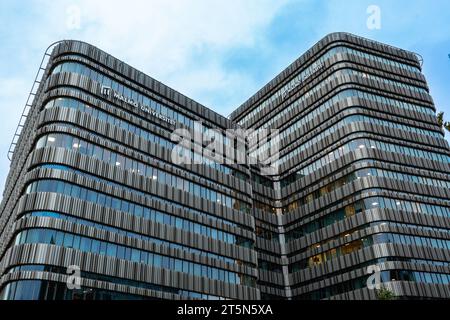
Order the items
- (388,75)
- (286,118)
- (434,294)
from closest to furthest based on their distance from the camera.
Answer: (434,294) < (388,75) < (286,118)

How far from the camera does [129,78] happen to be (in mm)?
58656

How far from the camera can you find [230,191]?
211ft

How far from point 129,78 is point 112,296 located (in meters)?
29.7

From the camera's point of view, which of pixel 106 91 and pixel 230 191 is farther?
pixel 230 191

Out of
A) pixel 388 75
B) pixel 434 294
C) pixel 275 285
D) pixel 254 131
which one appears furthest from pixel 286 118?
pixel 434 294

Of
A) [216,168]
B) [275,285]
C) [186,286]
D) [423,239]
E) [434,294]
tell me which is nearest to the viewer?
[186,286]

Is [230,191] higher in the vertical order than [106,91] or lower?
lower

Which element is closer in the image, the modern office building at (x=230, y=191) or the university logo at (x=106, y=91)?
the modern office building at (x=230, y=191)

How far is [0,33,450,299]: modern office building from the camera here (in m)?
44.8

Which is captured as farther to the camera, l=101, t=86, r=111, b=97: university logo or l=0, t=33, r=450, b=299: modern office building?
l=101, t=86, r=111, b=97: university logo

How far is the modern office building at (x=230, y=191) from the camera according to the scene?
147ft
